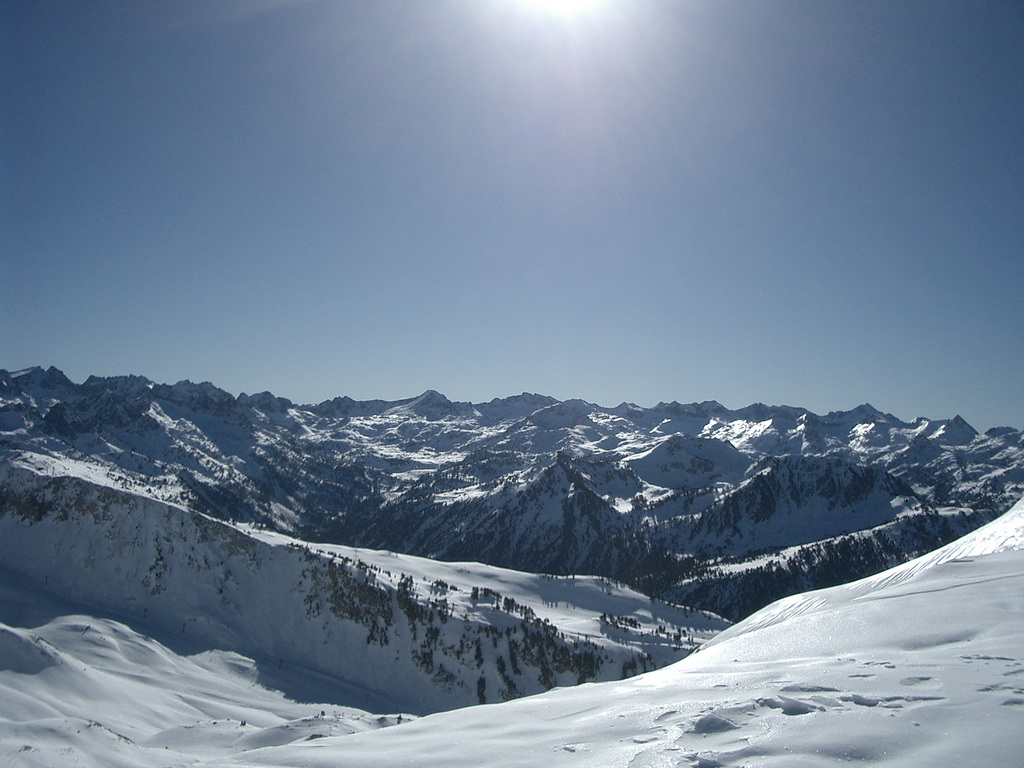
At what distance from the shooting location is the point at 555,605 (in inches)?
5413

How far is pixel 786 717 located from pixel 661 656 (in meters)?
121

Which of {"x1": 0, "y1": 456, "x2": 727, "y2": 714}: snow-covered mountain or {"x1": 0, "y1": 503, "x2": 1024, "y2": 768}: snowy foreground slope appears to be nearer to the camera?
{"x1": 0, "y1": 503, "x2": 1024, "y2": 768}: snowy foreground slope

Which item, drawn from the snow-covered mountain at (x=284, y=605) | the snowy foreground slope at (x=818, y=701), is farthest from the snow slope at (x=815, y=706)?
the snow-covered mountain at (x=284, y=605)

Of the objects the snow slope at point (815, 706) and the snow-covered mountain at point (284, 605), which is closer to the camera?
the snow slope at point (815, 706)

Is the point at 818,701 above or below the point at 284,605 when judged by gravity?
above

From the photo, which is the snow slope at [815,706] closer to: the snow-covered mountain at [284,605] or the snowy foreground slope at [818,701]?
the snowy foreground slope at [818,701]

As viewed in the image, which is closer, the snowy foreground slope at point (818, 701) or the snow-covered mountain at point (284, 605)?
the snowy foreground slope at point (818, 701)

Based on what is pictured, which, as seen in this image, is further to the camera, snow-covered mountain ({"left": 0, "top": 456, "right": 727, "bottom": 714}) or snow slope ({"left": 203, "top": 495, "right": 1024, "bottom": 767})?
snow-covered mountain ({"left": 0, "top": 456, "right": 727, "bottom": 714})

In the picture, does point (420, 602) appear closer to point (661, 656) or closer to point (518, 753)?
point (661, 656)

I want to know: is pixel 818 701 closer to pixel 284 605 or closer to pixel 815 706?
pixel 815 706

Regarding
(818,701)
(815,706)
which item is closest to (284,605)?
(818,701)

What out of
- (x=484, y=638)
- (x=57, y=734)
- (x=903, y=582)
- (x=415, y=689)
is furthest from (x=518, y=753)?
(x=484, y=638)

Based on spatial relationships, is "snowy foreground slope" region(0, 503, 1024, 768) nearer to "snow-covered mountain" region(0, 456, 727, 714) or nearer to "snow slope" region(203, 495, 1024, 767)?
"snow slope" region(203, 495, 1024, 767)

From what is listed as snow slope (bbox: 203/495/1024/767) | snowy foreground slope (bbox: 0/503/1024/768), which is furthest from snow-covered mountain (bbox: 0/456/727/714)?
snow slope (bbox: 203/495/1024/767)
